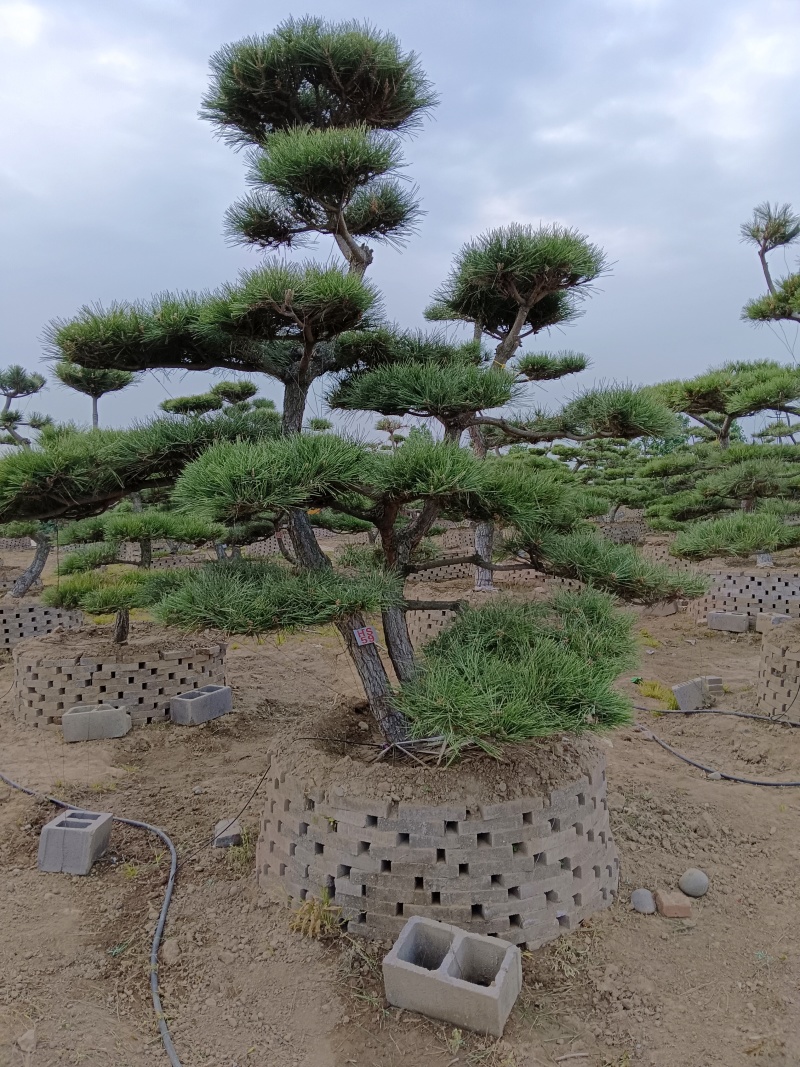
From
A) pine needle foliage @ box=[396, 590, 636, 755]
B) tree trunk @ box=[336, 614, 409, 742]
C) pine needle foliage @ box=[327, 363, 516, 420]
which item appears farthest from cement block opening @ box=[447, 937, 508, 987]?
pine needle foliage @ box=[327, 363, 516, 420]

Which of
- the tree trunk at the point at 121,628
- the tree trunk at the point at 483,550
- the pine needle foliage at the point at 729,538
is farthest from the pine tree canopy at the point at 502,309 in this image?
the tree trunk at the point at 483,550

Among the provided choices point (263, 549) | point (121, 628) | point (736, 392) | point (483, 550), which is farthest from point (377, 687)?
point (263, 549)

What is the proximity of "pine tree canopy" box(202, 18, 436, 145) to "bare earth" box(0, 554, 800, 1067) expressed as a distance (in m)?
3.44

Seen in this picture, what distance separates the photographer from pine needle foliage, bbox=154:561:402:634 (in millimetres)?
2627

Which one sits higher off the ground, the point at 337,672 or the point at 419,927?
the point at 419,927

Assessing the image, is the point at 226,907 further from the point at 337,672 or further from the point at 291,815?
the point at 337,672

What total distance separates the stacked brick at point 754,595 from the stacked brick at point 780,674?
351cm

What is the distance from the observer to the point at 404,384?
310 cm

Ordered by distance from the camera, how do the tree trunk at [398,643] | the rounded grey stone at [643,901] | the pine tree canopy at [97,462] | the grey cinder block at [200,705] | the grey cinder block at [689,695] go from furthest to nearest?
the grey cinder block at [689,695] < the grey cinder block at [200,705] < the tree trunk at [398,643] < the rounded grey stone at [643,901] < the pine tree canopy at [97,462]

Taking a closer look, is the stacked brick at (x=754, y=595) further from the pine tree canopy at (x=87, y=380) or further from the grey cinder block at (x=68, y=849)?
the grey cinder block at (x=68, y=849)

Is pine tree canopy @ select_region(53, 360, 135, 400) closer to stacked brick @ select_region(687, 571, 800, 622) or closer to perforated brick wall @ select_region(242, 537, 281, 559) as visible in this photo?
stacked brick @ select_region(687, 571, 800, 622)

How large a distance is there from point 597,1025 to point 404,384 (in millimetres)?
2671

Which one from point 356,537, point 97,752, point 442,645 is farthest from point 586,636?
point 356,537

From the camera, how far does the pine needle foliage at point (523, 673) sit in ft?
8.20
